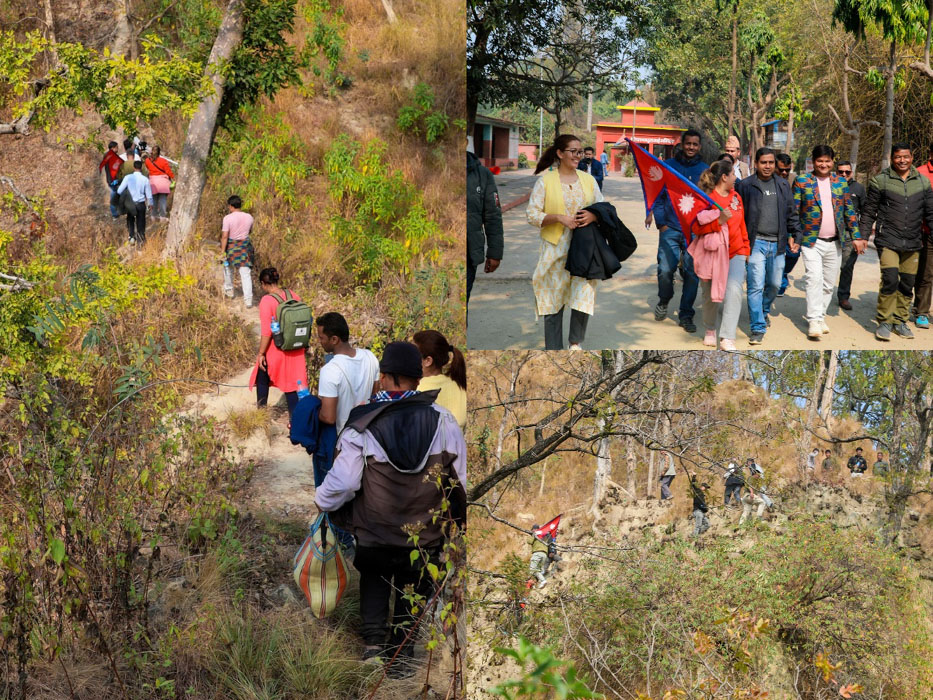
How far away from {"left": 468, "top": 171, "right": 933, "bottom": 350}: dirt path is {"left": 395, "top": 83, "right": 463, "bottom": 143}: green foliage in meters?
0.73

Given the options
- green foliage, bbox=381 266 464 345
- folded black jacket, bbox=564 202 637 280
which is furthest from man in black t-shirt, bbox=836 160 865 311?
green foliage, bbox=381 266 464 345

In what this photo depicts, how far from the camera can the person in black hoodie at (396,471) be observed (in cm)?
344

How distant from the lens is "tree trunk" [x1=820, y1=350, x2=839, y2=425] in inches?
152

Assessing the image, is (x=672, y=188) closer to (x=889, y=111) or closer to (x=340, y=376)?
(x=889, y=111)

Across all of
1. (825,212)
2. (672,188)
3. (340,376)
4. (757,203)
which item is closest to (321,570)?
(340,376)

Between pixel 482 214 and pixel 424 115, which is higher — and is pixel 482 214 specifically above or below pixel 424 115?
below

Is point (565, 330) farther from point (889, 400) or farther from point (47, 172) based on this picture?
point (47, 172)

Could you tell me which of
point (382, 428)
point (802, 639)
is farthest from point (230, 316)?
point (802, 639)

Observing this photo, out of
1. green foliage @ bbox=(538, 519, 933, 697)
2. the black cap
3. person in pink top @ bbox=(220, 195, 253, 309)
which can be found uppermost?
person in pink top @ bbox=(220, 195, 253, 309)

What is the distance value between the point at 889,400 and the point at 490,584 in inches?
76.4

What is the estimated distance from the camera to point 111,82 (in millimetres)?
4633

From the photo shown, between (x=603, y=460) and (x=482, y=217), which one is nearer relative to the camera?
(x=603, y=460)

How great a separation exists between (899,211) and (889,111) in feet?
2.41

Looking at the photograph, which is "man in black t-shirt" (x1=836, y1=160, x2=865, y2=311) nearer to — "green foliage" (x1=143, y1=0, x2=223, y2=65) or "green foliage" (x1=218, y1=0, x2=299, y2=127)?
"green foliage" (x1=218, y1=0, x2=299, y2=127)
